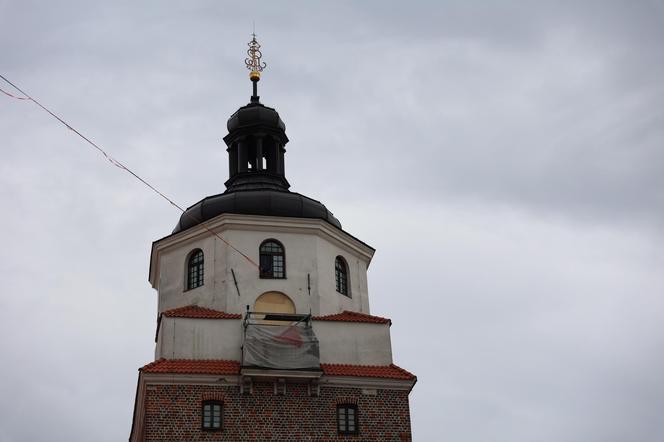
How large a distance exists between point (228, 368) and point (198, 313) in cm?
205

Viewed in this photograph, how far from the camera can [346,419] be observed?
33844mm

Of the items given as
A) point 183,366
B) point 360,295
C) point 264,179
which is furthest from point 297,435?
point 264,179

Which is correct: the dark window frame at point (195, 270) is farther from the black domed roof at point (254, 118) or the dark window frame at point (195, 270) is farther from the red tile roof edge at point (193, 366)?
the black domed roof at point (254, 118)

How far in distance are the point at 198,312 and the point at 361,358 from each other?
4.78 metres

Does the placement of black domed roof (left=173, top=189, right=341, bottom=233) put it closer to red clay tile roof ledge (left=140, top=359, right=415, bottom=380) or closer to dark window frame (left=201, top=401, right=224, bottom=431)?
red clay tile roof ledge (left=140, top=359, right=415, bottom=380)

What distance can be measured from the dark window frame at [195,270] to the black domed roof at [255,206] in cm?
92

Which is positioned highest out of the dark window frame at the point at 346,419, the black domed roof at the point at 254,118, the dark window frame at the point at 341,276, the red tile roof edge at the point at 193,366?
the black domed roof at the point at 254,118

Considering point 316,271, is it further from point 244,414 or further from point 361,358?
point 244,414

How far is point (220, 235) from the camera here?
3688 cm

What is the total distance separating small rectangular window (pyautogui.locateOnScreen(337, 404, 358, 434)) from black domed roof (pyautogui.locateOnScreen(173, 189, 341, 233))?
242 inches

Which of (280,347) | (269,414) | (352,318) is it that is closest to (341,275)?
(352,318)

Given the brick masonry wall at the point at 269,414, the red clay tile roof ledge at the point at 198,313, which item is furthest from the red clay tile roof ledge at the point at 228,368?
the red clay tile roof ledge at the point at 198,313

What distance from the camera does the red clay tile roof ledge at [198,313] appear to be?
34.7 m

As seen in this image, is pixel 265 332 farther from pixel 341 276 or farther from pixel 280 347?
pixel 341 276
